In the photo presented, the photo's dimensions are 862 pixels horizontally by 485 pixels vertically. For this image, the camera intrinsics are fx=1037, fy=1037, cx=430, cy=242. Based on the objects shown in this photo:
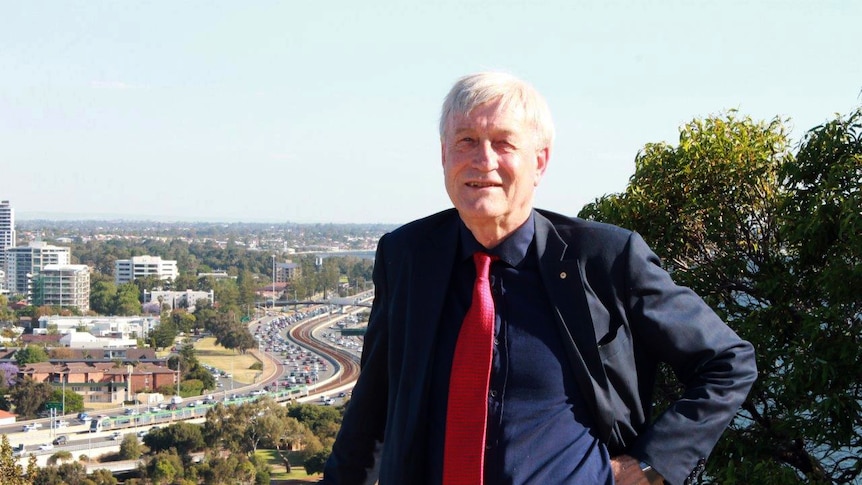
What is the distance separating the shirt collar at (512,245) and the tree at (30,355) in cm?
3581

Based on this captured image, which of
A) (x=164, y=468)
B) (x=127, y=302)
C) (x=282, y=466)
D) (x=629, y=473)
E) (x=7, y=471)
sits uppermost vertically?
(x=629, y=473)

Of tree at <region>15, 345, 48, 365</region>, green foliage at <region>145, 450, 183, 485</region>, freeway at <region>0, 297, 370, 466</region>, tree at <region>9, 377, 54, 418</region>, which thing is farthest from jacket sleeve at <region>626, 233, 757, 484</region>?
tree at <region>15, 345, 48, 365</region>

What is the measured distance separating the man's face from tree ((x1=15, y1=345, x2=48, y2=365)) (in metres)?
35.8

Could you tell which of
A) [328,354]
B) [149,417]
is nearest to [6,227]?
[328,354]

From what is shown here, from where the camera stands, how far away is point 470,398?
43.8 inches

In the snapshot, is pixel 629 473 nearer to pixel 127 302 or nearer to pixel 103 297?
pixel 127 302

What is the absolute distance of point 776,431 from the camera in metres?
2.55

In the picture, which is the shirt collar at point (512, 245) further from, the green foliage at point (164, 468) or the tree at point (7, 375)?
the tree at point (7, 375)

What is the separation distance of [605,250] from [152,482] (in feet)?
66.6

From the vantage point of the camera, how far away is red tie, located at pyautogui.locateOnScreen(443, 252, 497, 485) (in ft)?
3.62

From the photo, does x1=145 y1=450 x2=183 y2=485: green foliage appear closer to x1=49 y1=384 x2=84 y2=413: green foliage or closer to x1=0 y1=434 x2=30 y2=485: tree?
x1=0 y1=434 x2=30 y2=485: tree

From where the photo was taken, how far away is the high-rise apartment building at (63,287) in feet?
167

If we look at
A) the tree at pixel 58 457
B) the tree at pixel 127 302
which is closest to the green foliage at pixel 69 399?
the tree at pixel 58 457

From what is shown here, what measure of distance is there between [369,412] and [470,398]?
176mm
